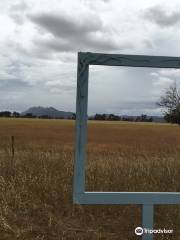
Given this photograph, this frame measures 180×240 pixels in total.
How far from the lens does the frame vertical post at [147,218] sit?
4488 mm

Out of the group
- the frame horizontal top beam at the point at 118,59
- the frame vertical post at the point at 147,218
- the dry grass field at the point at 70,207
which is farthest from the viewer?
the dry grass field at the point at 70,207

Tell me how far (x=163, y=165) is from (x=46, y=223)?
3.27 meters

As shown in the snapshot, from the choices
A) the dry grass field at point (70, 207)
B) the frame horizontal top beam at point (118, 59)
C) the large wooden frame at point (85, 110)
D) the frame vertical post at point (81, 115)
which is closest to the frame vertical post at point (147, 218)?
the large wooden frame at point (85, 110)

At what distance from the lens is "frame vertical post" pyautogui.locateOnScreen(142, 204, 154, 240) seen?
14.7 ft

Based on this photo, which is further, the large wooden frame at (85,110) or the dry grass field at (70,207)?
the dry grass field at (70,207)

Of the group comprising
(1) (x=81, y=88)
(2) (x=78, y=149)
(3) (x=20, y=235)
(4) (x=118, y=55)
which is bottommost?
(3) (x=20, y=235)

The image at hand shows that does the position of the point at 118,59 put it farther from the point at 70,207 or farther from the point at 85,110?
the point at 70,207

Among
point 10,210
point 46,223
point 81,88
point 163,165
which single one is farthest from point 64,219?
point 163,165

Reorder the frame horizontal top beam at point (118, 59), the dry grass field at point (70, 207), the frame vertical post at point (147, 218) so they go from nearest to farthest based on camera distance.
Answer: the frame horizontal top beam at point (118, 59) → the frame vertical post at point (147, 218) → the dry grass field at point (70, 207)

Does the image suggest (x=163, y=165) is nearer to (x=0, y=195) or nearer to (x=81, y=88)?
(x=0, y=195)

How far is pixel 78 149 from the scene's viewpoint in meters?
4.27

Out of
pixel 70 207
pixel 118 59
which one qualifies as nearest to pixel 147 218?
pixel 118 59

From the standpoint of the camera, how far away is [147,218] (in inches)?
180

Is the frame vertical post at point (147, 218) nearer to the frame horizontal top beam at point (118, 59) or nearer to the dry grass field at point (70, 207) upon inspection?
the dry grass field at point (70, 207)
